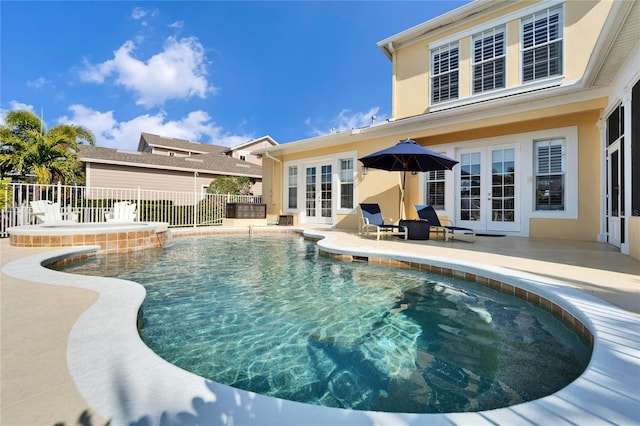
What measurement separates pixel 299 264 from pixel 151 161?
53.4 feet

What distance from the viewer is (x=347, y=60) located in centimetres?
2052

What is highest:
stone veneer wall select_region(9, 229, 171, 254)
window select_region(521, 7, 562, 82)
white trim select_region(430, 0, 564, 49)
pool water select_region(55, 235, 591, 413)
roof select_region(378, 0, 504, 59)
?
roof select_region(378, 0, 504, 59)

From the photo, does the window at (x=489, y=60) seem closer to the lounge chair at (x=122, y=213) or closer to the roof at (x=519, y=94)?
the roof at (x=519, y=94)

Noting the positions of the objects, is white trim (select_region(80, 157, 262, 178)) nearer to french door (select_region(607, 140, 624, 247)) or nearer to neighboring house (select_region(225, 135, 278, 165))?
neighboring house (select_region(225, 135, 278, 165))

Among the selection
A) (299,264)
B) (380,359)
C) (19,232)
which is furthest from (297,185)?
(380,359)

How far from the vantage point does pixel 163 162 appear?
718 inches

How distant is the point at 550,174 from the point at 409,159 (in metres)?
3.50

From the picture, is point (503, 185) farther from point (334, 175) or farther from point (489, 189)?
point (334, 175)

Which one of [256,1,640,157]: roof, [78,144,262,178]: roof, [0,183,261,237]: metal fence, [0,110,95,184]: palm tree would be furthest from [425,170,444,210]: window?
[0,110,95,184]: palm tree

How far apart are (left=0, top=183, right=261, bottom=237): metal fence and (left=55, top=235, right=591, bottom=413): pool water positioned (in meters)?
6.54

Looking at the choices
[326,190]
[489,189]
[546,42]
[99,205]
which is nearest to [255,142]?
[99,205]

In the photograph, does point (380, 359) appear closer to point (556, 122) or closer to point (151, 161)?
point (556, 122)

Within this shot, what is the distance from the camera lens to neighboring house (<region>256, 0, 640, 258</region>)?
533 centimetres

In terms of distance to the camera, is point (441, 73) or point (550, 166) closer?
point (550, 166)
